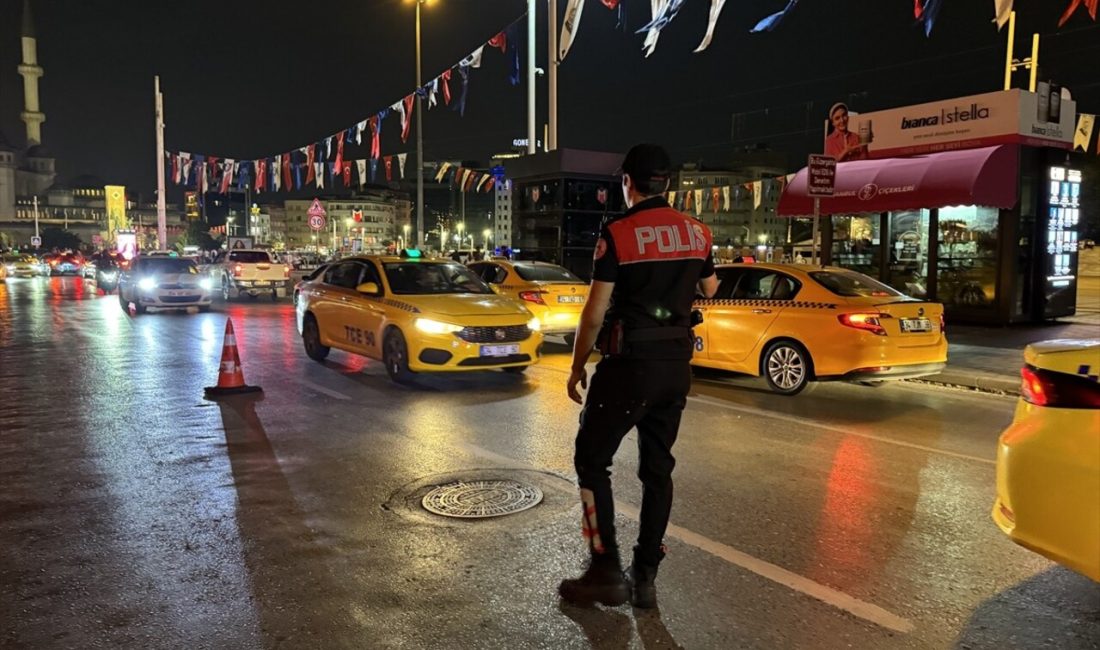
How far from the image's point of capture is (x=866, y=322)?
825 cm

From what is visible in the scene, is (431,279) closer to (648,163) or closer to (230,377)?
(230,377)

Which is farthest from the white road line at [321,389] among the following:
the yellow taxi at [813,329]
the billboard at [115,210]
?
the billboard at [115,210]

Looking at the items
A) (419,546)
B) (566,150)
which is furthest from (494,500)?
(566,150)

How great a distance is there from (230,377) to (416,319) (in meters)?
2.14

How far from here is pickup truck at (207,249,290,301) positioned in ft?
87.8

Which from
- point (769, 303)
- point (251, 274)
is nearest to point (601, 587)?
point (769, 303)

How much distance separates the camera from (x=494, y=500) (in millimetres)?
5023

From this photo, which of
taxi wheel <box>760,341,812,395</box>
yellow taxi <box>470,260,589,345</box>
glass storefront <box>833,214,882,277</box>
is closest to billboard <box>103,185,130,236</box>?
glass storefront <box>833,214,882,277</box>

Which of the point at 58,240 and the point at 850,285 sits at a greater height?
the point at 58,240

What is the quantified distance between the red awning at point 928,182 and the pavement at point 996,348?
2.34m

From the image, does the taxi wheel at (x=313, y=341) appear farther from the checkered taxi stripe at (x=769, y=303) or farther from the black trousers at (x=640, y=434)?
the black trousers at (x=640, y=434)

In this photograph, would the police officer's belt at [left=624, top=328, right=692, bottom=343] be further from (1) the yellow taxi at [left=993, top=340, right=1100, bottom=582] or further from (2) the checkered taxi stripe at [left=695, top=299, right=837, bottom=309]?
(2) the checkered taxi stripe at [left=695, top=299, right=837, bottom=309]

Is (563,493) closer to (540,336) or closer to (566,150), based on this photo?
(540,336)

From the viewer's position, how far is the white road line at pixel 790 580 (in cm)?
345
